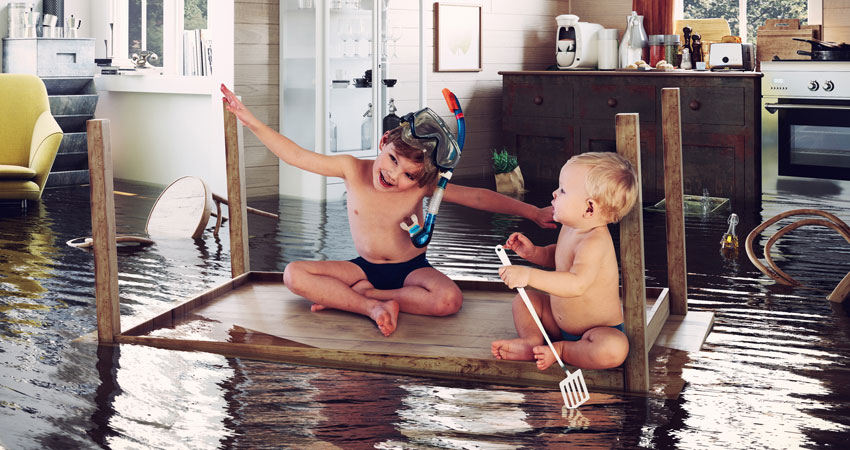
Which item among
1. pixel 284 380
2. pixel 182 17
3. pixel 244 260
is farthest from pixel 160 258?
pixel 182 17

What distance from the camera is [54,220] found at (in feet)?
17.3

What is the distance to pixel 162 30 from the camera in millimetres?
7379

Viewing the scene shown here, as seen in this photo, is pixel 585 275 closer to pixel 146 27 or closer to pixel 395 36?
pixel 395 36

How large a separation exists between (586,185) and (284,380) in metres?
0.86

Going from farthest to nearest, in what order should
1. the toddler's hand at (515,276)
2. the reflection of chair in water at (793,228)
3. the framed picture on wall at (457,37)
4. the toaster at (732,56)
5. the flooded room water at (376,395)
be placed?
the framed picture on wall at (457,37) → the toaster at (732,56) → the reflection of chair in water at (793,228) → the toddler's hand at (515,276) → the flooded room water at (376,395)

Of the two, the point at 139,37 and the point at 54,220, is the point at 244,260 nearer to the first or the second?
Result: the point at 54,220

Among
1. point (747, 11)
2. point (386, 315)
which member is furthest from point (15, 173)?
point (747, 11)

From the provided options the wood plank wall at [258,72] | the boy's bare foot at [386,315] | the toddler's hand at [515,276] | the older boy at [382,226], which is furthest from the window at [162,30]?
the toddler's hand at [515,276]

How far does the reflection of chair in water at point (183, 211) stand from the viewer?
4754 millimetres

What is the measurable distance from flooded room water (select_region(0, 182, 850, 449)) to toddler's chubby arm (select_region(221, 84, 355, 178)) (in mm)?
601

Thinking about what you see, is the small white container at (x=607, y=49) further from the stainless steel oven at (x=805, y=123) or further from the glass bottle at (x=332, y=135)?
the glass bottle at (x=332, y=135)

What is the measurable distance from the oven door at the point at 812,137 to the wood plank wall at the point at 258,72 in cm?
314

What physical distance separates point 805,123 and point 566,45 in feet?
6.74

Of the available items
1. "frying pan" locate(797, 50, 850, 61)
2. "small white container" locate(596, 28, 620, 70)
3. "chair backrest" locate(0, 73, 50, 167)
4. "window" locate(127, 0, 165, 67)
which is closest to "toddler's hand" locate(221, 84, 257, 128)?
"chair backrest" locate(0, 73, 50, 167)
